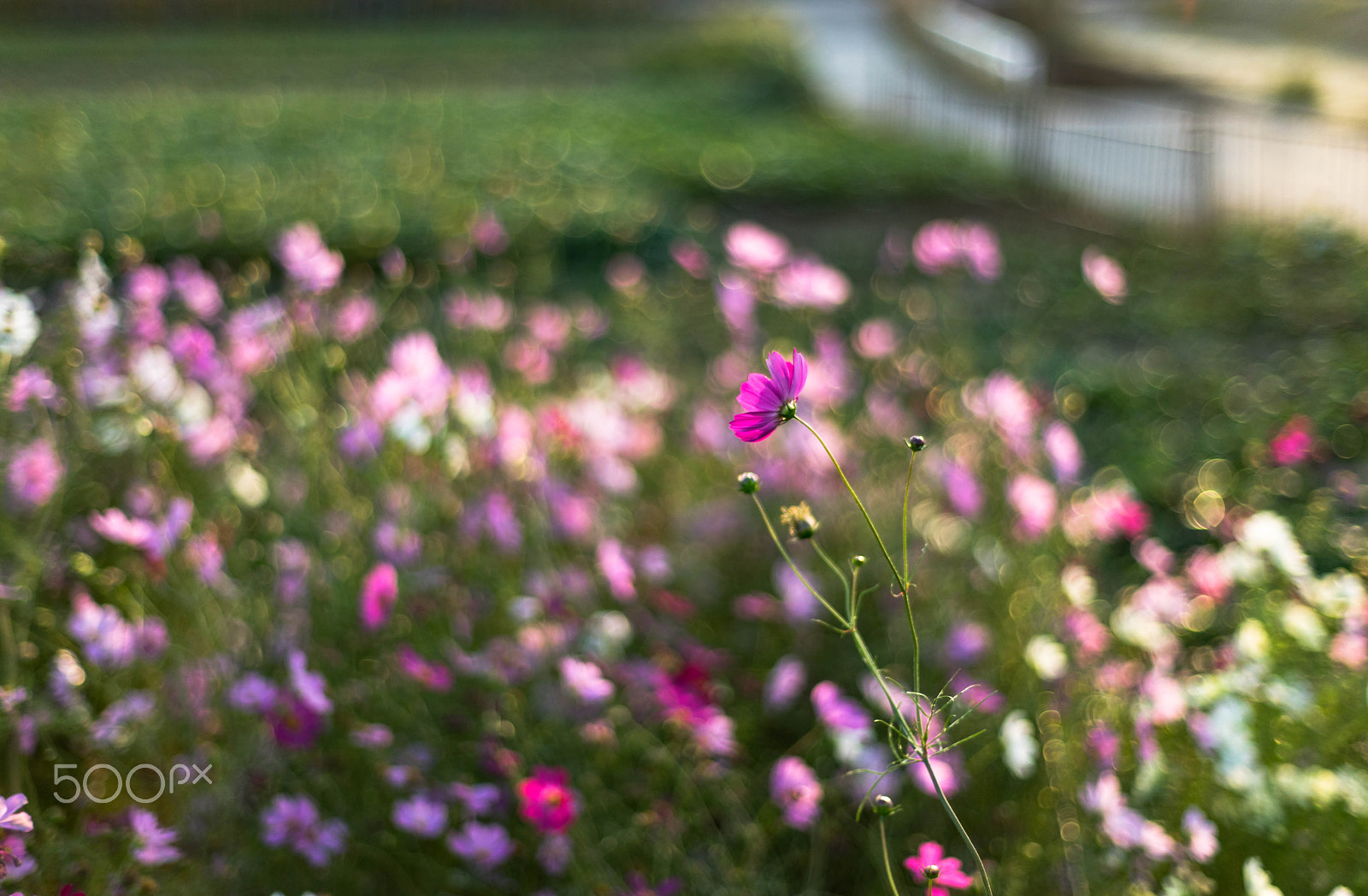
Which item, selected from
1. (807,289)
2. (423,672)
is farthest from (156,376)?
(807,289)

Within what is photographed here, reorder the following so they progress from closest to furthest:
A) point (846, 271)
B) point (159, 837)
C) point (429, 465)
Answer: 1. point (159, 837)
2. point (429, 465)
3. point (846, 271)

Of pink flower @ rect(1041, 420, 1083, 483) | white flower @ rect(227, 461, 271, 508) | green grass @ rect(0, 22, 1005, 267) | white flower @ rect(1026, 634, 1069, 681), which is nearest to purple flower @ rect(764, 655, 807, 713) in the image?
white flower @ rect(1026, 634, 1069, 681)

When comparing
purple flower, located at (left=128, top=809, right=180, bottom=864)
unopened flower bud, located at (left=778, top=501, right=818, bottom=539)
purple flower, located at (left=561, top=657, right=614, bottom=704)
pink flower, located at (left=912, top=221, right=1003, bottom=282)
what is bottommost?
purple flower, located at (left=561, top=657, right=614, bottom=704)

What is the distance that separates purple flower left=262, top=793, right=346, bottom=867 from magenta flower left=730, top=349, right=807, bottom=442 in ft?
3.18

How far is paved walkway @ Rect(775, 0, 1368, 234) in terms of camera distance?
6543 mm

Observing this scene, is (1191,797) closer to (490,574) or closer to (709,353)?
(490,574)

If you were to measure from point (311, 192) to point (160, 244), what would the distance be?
1109 millimetres

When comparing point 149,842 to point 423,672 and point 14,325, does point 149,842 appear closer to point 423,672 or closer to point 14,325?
point 423,672

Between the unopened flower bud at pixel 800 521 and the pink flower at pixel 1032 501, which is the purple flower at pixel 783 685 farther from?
the unopened flower bud at pixel 800 521

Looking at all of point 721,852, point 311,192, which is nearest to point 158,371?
point 721,852

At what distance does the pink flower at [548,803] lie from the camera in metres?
1.47

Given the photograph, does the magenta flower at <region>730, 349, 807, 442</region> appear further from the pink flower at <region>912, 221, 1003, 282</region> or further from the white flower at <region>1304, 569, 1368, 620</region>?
the pink flower at <region>912, 221, 1003, 282</region>

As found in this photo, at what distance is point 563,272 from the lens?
527 cm

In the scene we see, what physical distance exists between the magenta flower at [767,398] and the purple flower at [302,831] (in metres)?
0.97
